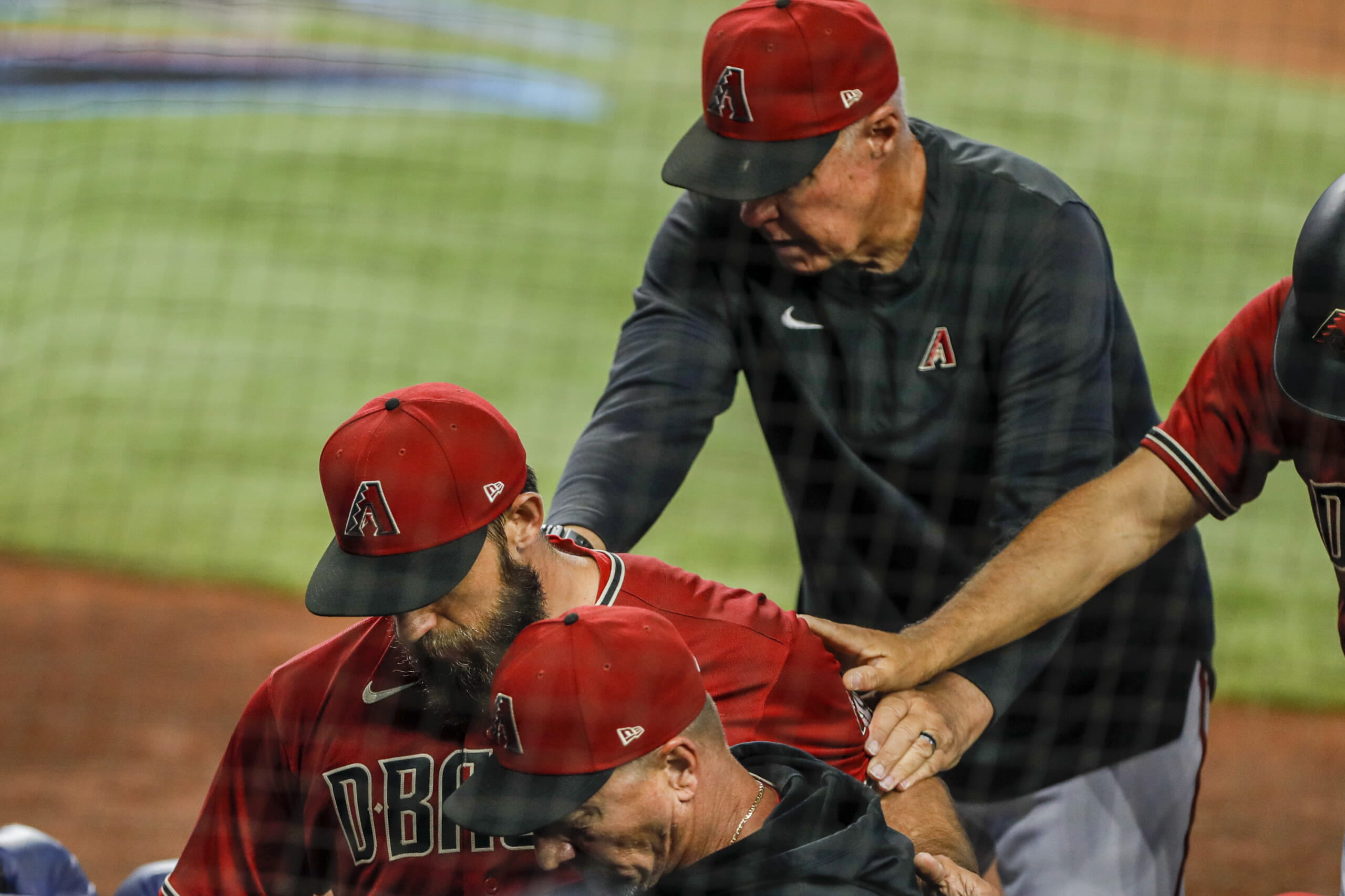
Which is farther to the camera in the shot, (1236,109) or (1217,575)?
(1236,109)

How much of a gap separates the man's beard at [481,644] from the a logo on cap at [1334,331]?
1.15 metres

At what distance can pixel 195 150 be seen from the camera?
11.4 metres

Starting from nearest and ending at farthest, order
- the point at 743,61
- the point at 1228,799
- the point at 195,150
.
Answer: the point at 743,61 < the point at 1228,799 < the point at 195,150

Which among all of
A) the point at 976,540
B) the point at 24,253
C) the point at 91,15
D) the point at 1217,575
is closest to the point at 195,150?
the point at 24,253

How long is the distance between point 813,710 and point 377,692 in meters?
0.64

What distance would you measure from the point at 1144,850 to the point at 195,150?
34.3ft

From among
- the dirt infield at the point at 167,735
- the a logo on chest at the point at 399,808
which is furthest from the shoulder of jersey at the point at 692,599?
the dirt infield at the point at 167,735

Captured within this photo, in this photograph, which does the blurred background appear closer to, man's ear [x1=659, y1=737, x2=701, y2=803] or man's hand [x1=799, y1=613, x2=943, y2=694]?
man's hand [x1=799, y1=613, x2=943, y2=694]

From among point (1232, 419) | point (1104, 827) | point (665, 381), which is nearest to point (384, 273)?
point (665, 381)

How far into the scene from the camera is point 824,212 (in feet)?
7.54

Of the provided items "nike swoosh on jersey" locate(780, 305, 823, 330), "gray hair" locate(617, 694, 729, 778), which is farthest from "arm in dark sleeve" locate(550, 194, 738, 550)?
"gray hair" locate(617, 694, 729, 778)

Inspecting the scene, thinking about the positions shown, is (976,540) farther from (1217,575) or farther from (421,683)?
(1217,575)

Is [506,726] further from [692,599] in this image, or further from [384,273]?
[384,273]

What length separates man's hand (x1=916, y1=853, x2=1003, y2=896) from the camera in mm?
1922
